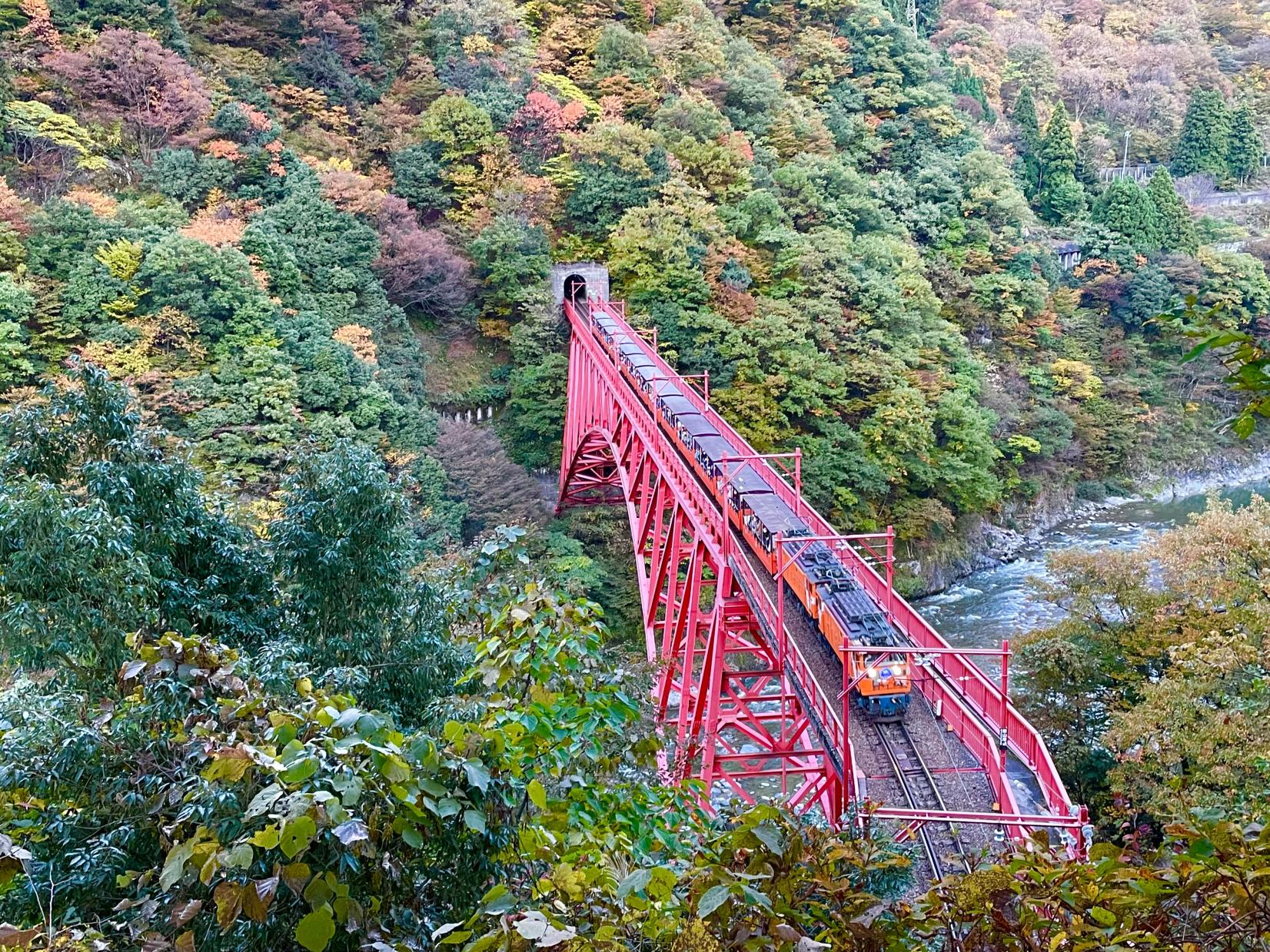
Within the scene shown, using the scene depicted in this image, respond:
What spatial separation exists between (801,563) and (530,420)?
54.3 feet

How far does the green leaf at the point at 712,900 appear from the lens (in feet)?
7.25

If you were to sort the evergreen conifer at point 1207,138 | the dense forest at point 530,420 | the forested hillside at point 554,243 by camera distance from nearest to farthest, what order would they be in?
the dense forest at point 530,420, the forested hillside at point 554,243, the evergreen conifer at point 1207,138

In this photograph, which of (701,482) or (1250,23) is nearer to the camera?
(701,482)

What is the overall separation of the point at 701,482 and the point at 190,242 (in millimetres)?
14290

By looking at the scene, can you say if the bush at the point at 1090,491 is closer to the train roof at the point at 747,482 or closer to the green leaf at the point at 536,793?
the train roof at the point at 747,482

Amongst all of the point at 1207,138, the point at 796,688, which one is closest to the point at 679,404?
the point at 796,688

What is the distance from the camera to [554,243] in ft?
103

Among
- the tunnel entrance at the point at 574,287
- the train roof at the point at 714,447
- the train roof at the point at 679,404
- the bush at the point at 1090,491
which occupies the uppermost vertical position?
the tunnel entrance at the point at 574,287

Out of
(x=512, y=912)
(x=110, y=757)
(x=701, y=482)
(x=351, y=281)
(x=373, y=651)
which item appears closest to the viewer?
(x=512, y=912)

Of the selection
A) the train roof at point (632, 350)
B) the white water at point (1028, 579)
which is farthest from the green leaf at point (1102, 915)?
the train roof at point (632, 350)

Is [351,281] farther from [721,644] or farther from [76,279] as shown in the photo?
[721,644]

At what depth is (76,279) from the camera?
21.2 meters

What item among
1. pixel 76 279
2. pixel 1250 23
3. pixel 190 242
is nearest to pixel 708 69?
pixel 190 242

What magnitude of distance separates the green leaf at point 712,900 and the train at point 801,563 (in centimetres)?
677
